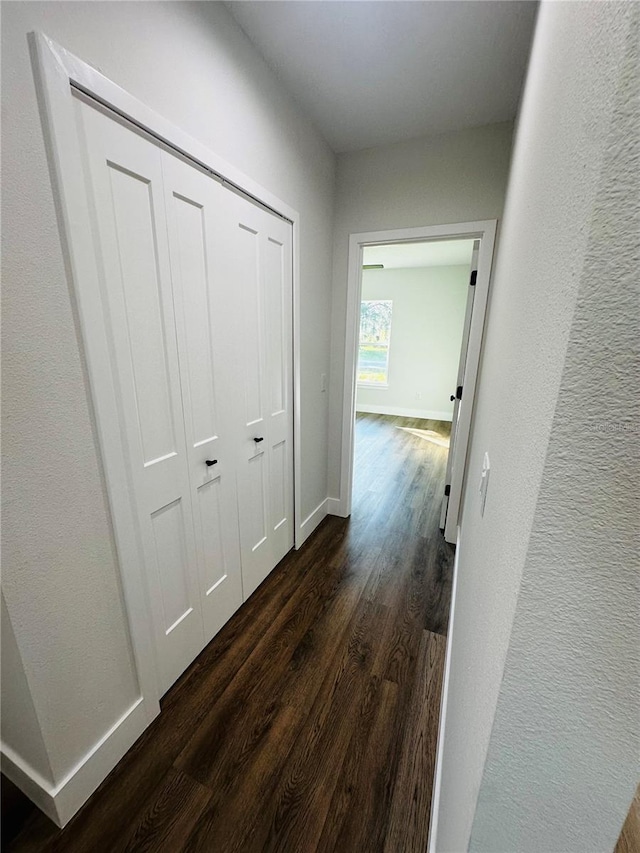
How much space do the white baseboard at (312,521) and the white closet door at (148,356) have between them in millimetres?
1035

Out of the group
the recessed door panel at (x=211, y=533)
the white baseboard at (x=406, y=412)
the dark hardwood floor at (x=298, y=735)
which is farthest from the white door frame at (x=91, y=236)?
the white baseboard at (x=406, y=412)

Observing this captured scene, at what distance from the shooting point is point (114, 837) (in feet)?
3.29

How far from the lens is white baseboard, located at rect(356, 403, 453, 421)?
6.14 metres

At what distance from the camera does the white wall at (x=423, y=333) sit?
18.5ft

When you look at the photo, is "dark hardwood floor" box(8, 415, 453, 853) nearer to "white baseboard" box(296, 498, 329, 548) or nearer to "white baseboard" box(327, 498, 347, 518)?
"white baseboard" box(296, 498, 329, 548)

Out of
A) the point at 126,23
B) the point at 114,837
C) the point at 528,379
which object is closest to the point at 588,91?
the point at 528,379


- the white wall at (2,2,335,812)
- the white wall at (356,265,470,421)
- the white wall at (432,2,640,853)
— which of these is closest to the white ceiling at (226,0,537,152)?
the white wall at (2,2,335,812)

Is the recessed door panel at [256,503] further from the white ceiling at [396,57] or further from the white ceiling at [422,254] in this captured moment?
the white ceiling at [422,254]

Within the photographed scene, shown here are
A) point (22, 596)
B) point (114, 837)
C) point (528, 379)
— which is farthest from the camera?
point (114, 837)

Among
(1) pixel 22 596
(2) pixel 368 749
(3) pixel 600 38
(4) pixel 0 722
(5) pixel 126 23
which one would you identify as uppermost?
(5) pixel 126 23

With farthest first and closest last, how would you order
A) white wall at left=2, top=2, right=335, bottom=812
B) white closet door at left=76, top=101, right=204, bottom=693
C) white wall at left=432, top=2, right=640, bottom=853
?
white closet door at left=76, top=101, right=204, bottom=693
white wall at left=2, top=2, right=335, bottom=812
white wall at left=432, top=2, right=640, bottom=853

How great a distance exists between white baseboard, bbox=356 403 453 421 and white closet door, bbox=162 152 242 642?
5.16 meters

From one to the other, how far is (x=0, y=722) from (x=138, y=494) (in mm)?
756

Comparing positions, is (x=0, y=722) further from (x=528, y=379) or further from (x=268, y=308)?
(x=268, y=308)
